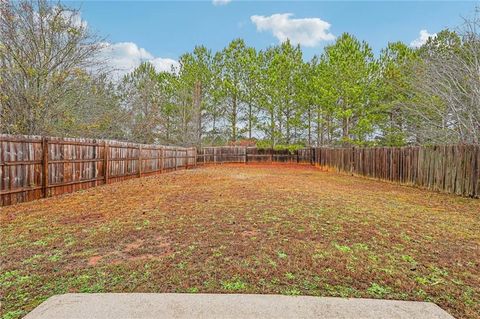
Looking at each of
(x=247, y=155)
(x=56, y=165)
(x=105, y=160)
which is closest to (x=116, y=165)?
(x=105, y=160)

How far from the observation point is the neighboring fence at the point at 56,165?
5367 millimetres

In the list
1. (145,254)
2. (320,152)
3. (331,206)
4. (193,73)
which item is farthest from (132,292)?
(193,73)

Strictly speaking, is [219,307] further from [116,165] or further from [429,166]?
[429,166]

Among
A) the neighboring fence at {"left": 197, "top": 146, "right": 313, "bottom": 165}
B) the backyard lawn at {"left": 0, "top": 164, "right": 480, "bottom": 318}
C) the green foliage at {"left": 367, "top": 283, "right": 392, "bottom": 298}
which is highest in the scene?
the neighboring fence at {"left": 197, "top": 146, "right": 313, "bottom": 165}

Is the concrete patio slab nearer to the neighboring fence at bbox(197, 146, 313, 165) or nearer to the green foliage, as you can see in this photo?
the green foliage

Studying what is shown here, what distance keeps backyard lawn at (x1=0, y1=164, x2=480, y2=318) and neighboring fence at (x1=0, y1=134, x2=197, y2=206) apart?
508 mm

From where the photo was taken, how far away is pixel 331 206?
5.49 meters

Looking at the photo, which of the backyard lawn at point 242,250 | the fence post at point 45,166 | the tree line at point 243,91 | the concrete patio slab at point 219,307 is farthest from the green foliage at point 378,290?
the tree line at point 243,91

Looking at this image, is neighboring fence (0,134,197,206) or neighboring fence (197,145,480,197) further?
neighboring fence (197,145,480,197)

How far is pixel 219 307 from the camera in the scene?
6.18 ft

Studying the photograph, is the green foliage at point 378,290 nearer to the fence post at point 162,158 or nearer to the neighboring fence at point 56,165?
the neighboring fence at point 56,165

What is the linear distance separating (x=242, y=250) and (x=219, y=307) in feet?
3.97

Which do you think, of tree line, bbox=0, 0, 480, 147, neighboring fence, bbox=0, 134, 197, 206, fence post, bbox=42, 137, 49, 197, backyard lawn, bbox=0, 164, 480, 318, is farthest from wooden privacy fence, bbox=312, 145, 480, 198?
fence post, bbox=42, 137, 49, 197

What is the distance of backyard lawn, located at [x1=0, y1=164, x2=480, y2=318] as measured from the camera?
226cm
